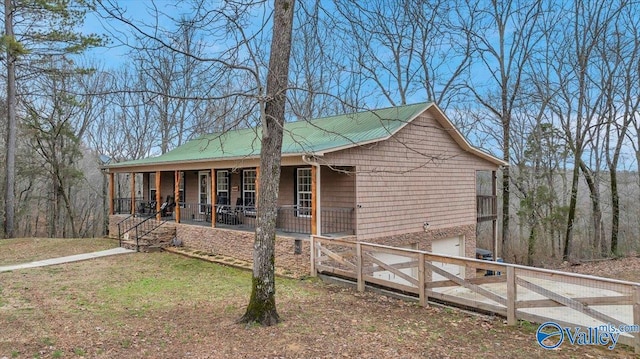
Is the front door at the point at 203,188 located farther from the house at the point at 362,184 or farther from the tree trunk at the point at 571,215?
the tree trunk at the point at 571,215

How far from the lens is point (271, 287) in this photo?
6250 mm

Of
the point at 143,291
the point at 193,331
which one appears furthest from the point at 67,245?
the point at 193,331

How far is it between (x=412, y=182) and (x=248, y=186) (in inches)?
233

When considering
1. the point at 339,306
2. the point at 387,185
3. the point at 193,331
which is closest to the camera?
the point at 193,331

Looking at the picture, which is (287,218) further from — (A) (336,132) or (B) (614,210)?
(B) (614,210)

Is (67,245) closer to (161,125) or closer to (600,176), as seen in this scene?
(161,125)

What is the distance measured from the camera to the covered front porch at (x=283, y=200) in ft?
37.3

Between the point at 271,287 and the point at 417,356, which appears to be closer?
the point at 417,356

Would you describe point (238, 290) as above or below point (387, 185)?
below

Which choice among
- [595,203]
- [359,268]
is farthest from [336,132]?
[595,203]

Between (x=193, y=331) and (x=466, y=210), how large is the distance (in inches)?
470

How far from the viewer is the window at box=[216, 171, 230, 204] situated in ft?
51.1

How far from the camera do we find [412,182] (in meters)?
13.0

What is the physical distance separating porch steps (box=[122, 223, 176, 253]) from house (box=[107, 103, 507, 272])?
42 cm
